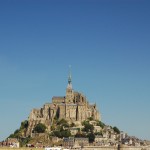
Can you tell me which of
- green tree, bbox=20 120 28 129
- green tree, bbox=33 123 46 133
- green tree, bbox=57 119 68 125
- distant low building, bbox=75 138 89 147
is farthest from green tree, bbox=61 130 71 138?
green tree, bbox=20 120 28 129

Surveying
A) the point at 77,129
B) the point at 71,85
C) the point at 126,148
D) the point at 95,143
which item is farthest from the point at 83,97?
the point at 126,148

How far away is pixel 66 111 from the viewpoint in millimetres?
104000

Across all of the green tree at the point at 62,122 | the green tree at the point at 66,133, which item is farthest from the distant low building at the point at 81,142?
the green tree at the point at 62,122

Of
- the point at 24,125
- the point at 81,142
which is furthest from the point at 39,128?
the point at 81,142

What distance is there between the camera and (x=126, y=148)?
8431 centimetres

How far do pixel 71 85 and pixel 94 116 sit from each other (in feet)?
30.0

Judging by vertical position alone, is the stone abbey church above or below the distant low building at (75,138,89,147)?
above

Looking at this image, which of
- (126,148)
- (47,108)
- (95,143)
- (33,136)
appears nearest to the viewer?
(126,148)

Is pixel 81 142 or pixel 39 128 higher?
pixel 39 128

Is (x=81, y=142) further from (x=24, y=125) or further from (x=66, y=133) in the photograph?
(x=24, y=125)

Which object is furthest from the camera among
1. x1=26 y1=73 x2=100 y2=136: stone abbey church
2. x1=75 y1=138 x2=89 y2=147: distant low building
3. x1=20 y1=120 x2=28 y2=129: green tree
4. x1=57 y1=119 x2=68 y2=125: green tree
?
x1=20 y1=120 x2=28 y2=129: green tree

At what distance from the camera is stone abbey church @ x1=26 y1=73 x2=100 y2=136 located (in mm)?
103375

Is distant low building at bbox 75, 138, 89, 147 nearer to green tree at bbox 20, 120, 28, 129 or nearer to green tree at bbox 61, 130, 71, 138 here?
green tree at bbox 61, 130, 71, 138

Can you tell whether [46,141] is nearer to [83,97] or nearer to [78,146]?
[78,146]
